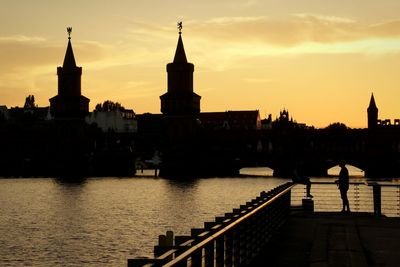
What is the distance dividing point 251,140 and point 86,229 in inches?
4370

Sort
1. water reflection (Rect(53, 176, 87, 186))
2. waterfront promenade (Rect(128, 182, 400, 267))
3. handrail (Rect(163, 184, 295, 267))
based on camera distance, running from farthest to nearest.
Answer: water reflection (Rect(53, 176, 87, 186))
waterfront promenade (Rect(128, 182, 400, 267))
handrail (Rect(163, 184, 295, 267))

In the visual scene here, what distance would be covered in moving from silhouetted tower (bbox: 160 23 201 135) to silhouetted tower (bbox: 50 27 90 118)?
20268 mm

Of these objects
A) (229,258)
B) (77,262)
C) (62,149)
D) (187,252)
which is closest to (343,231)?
(229,258)

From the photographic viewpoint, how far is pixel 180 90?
164 meters

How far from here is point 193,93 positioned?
166125 millimetres

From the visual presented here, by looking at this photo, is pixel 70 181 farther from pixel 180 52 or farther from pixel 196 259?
pixel 196 259

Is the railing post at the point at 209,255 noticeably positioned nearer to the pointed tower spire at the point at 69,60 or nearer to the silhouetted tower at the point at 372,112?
the pointed tower spire at the point at 69,60

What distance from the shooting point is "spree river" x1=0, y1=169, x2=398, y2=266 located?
37219mm

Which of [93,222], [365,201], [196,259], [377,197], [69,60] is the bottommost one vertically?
[93,222]

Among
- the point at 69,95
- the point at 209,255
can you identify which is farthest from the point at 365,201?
the point at 69,95

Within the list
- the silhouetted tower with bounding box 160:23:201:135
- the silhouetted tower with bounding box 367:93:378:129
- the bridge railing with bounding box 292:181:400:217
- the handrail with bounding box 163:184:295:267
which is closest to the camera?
the handrail with bounding box 163:184:295:267

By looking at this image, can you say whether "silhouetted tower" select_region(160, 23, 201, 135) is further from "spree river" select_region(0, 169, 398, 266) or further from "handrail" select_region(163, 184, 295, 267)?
"handrail" select_region(163, 184, 295, 267)

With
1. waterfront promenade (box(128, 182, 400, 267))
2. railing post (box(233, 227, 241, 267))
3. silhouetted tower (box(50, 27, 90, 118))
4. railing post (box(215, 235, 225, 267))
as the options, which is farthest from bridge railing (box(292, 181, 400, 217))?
silhouetted tower (box(50, 27, 90, 118))

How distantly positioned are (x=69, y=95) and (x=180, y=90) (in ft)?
86.9
